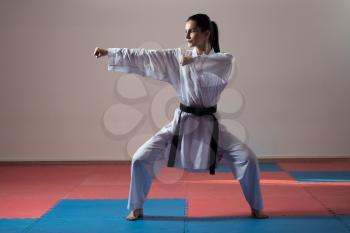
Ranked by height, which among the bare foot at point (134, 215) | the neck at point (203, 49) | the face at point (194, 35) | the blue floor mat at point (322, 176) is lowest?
the blue floor mat at point (322, 176)

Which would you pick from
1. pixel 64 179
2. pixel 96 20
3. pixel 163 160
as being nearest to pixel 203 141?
pixel 163 160

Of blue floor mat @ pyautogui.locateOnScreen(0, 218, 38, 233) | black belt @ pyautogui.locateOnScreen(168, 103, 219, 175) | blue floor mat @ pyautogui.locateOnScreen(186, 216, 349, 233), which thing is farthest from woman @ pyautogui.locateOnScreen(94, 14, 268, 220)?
blue floor mat @ pyautogui.locateOnScreen(0, 218, 38, 233)

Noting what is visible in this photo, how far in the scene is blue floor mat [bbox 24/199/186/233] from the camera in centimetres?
356

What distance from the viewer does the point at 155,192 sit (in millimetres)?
5020

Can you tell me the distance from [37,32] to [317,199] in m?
4.49

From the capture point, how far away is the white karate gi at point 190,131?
380 cm

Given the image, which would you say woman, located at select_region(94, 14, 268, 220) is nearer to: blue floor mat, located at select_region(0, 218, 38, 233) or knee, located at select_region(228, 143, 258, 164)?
knee, located at select_region(228, 143, 258, 164)

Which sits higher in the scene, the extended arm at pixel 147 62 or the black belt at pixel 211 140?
the extended arm at pixel 147 62

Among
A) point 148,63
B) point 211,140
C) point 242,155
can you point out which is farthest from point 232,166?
point 148,63

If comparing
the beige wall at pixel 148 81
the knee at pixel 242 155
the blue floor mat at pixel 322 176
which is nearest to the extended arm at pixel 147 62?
the knee at pixel 242 155

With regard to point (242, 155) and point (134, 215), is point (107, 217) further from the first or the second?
point (242, 155)

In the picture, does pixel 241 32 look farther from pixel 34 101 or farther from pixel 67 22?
pixel 34 101

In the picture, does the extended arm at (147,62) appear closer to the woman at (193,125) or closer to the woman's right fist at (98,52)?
the woman at (193,125)

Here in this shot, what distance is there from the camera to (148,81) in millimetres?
6855
